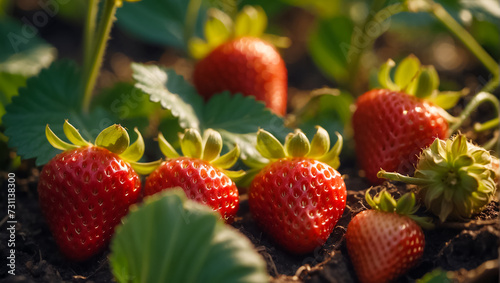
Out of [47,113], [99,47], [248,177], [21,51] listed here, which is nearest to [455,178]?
[248,177]

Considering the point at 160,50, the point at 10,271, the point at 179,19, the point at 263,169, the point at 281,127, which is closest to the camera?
the point at 10,271

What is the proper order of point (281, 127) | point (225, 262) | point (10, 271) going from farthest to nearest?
point (281, 127)
point (10, 271)
point (225, 262)

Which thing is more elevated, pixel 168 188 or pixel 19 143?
pixel 168 188

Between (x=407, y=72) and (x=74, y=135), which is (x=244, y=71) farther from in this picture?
(x=74, y=135)

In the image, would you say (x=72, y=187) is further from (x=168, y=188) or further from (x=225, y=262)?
(x=225, y=262)

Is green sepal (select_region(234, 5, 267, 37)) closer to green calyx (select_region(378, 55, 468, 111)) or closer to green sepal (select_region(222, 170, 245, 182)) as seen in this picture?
green calyx (select_region(378, 55, 468, 111))

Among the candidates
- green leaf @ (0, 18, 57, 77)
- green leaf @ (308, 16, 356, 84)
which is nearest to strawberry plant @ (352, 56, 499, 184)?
green leaf @ (308, 16, 356, 84)

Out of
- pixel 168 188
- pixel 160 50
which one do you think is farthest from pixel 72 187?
pixel 160 50

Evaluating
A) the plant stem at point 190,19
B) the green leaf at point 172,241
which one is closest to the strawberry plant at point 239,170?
the green leaf at point 172,241
